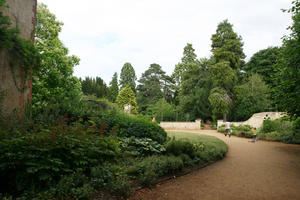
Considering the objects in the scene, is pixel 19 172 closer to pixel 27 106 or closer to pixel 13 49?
pixel 27 106

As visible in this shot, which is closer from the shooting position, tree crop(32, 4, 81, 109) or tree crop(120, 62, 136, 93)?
tree crop(32, 4, 81, 109)

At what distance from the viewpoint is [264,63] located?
98.8 feet

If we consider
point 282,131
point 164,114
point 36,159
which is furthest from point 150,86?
point 36,159

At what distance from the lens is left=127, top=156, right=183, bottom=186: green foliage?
15.5 feet

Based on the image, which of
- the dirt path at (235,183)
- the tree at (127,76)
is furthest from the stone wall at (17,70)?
the tree at (127,76)

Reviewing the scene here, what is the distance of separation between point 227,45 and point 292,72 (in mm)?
21270

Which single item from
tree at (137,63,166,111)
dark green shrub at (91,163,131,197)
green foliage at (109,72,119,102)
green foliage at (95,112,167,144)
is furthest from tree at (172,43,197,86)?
dark green shrub at (91,163,131,197)

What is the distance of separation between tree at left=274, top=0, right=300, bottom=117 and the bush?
8.21 m

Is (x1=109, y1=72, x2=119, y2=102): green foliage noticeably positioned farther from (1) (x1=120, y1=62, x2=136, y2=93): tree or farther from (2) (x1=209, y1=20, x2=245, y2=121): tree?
(2) (x1=209, y1=20, x2=245, y2=121): tree

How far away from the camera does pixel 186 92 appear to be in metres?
30.7

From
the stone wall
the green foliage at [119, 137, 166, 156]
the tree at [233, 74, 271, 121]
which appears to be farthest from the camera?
the tree at [233, 74, 271, 121]

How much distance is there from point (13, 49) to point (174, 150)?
649 cm

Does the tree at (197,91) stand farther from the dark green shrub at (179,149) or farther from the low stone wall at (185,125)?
the dark green shrub at (179,149)

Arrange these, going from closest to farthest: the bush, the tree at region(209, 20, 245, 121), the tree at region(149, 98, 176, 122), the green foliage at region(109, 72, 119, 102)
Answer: the bush → the tree at region(209, 20, 245, 121) → the tree at region(149, 98, 176, 122) → the green foliage at region(109, 72, 119, 102)
